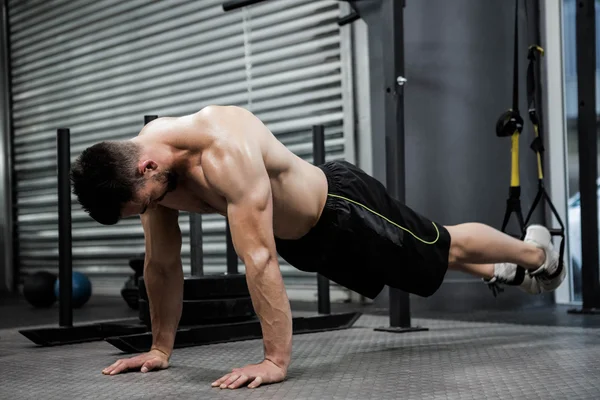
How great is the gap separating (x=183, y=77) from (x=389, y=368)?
179 inches

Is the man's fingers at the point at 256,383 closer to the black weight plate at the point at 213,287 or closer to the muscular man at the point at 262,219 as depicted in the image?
the muscular man at the point at 262,219

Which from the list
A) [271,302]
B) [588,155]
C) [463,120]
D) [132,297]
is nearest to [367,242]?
[271,302]

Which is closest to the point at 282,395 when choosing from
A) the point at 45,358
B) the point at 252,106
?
the point at 45,358

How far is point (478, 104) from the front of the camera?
4.22 m

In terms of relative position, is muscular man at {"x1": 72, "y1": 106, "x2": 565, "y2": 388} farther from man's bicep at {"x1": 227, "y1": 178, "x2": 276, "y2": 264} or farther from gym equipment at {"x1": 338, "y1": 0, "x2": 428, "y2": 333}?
gym equipment at {"x1": 338, "y1": 0, "x2": 428, "y2": 333}

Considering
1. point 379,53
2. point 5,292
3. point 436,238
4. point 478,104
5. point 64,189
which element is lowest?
point 5,292

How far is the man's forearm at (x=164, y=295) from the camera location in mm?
2412

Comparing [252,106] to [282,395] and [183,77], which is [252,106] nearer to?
[183,77]

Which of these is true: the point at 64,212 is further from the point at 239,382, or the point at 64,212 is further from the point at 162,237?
the point at 239,382

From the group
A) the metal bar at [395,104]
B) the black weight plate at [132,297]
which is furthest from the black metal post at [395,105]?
the black weight plate at [132,297]

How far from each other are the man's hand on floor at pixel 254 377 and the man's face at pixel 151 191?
21.9 inches

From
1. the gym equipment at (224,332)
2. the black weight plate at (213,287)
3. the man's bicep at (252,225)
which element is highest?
the man's bicep at (252,225)

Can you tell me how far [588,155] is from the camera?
3.77 metres

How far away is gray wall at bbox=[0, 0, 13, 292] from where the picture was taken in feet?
26.1
